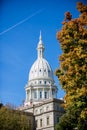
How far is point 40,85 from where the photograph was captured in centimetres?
10644

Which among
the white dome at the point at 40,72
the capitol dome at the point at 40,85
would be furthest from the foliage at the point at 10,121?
the white dome at the point at 40,72

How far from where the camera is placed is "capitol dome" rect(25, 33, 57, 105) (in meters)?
106

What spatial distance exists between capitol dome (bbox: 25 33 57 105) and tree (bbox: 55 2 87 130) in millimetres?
83337

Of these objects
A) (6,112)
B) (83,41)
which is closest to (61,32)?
(83,41)

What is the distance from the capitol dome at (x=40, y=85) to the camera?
10594 centimetres

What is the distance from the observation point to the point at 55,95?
351 feet

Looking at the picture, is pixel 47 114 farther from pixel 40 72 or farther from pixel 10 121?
pixel 40 72

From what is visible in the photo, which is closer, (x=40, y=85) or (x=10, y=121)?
(x=10, y=121)

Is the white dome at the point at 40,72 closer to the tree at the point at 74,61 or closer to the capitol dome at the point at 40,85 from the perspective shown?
the capitol dome at the point at 40,85

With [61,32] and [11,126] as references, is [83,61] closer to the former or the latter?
[61,32]

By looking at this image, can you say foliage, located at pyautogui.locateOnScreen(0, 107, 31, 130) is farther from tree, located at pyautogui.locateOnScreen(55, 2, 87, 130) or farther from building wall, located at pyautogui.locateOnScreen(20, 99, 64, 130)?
tree, located at pyautogui.locateOnScreen(55, 2, 87, 130)

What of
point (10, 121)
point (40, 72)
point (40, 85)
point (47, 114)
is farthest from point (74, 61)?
point (40, 72)

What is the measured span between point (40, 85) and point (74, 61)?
87.3 m

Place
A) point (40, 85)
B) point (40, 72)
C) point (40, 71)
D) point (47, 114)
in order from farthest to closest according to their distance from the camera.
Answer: point (40, 72), point (40, 71), point (40, 85), point (47, 114)
